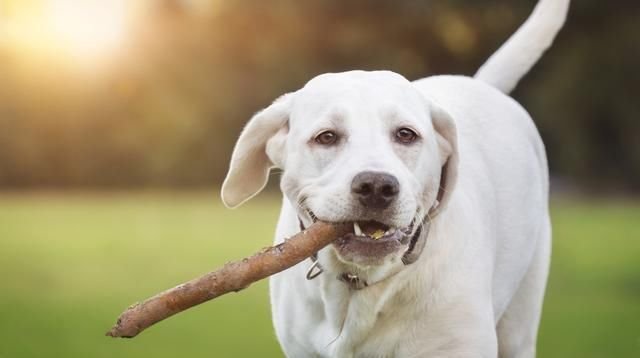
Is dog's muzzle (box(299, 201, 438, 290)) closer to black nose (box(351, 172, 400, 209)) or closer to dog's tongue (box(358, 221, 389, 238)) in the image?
dog's tongue (box(358, 221, 389, 238))

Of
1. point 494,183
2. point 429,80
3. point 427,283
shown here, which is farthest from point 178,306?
point 429,80

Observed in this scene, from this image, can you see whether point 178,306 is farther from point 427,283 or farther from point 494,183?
point 494,183

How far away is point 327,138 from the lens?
388 cm

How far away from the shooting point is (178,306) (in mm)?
3846

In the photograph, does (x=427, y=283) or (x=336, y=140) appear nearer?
(x=336, y=140)

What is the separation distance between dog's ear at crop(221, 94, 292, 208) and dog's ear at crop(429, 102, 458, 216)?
0.57 m

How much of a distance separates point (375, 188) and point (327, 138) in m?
0.40

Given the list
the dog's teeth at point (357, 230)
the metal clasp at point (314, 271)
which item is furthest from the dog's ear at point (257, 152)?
the dog's teeth at point (357, 230)

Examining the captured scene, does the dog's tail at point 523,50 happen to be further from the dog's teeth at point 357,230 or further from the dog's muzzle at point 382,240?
the dog's teeth at point 357,230

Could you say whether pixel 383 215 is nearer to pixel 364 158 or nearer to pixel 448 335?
pixel 364 158

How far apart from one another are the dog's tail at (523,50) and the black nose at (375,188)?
2.57 m

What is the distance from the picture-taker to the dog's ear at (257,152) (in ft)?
13.8

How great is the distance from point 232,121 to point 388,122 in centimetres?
1857

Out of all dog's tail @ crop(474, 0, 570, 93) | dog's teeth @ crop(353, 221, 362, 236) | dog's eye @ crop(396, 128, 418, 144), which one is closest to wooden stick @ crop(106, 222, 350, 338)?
dog's teeth @ crop(353, 221, 362, 236)
